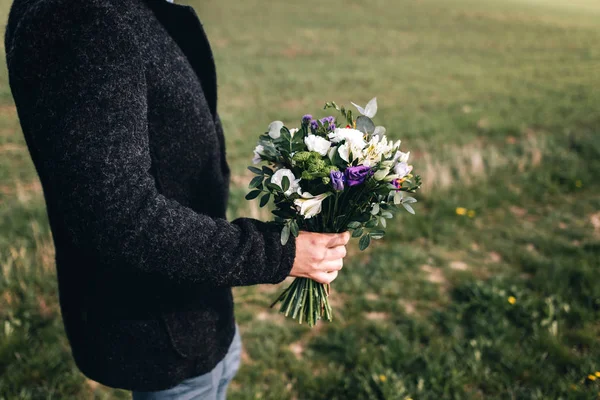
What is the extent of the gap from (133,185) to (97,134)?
151mm

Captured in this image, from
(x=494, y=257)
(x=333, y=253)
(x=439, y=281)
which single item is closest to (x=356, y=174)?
(x=333, y=253)

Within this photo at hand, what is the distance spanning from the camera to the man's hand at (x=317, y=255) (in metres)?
1.55

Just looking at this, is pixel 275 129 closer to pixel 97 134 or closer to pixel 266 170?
pixel 266 170

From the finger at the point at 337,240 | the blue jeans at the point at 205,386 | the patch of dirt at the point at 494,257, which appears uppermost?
the finger at the point at 337,240

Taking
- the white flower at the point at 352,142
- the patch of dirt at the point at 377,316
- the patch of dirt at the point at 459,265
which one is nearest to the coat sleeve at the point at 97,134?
the white flower at the point at 352,142

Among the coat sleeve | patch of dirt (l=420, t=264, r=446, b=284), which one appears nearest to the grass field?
patch of dirt (l=420, t=264, r=446, b=284)

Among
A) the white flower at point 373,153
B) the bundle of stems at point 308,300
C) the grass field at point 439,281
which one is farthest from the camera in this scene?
the grass field at point 439,281

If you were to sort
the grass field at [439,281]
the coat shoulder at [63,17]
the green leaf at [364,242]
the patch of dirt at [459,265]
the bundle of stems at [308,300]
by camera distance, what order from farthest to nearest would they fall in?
the patch of dirt at [459,265]
the grass field at [439,281]
the bundle of stems at [308,300]
the green leaf at [364,242]
the coat shoulder at [63,17]

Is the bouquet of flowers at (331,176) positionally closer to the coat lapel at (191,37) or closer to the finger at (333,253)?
the finger at (333,253)

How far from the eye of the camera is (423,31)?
77.4 feet

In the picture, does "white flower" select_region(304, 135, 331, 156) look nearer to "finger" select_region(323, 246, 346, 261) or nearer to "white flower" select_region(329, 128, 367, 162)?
"white flower" select_region(329, 128, 367, 162)

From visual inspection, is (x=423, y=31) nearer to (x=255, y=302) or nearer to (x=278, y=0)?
(x=278, y=0)

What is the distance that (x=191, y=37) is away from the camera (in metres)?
1.55

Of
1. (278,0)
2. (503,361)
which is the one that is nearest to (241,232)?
(503,361)
